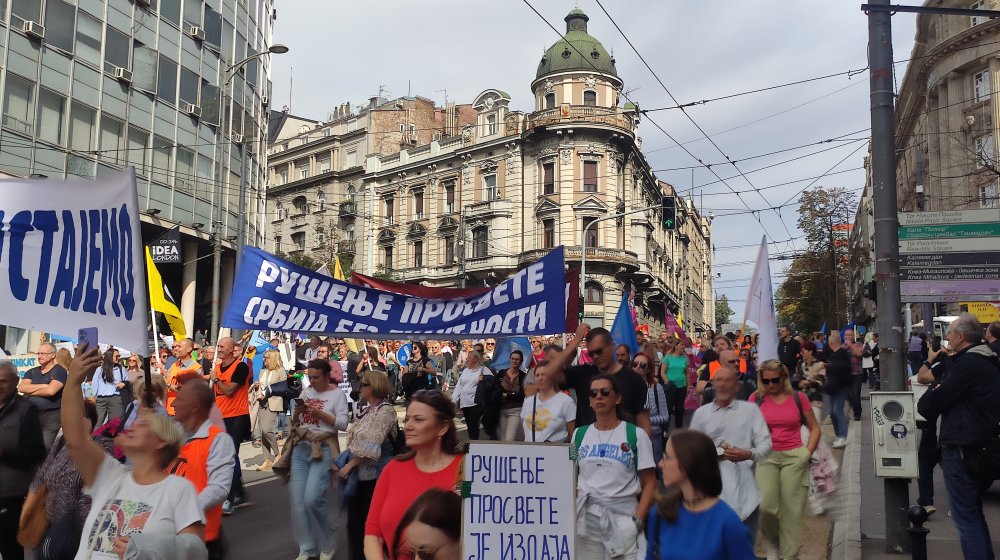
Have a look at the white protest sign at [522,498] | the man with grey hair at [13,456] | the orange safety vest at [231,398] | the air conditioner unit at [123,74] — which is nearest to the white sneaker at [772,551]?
the white protest sign at [522,498]

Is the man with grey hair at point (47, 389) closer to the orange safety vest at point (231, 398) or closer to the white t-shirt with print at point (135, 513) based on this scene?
the orange safety vest at point (231, 398)

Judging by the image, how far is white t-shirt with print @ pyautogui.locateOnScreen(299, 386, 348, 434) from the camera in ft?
23.2

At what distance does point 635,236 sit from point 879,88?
4625cm

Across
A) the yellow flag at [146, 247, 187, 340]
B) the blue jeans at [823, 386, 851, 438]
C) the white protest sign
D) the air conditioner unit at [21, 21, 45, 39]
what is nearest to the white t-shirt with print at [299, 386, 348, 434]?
the white protest sign

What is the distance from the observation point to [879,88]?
7406 mm

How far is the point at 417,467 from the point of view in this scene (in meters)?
4.08

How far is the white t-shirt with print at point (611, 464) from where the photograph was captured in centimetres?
500

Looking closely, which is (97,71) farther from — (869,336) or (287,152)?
(287,152)

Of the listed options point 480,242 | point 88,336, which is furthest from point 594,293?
point 88,336

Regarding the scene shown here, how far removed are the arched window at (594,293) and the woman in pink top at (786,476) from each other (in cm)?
4076

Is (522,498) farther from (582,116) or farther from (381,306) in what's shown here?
(582,116)

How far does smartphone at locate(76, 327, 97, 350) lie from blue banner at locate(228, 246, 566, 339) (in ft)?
6.77

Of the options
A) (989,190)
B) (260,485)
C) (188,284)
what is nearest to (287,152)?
(188,284)

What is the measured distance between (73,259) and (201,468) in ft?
4.76
